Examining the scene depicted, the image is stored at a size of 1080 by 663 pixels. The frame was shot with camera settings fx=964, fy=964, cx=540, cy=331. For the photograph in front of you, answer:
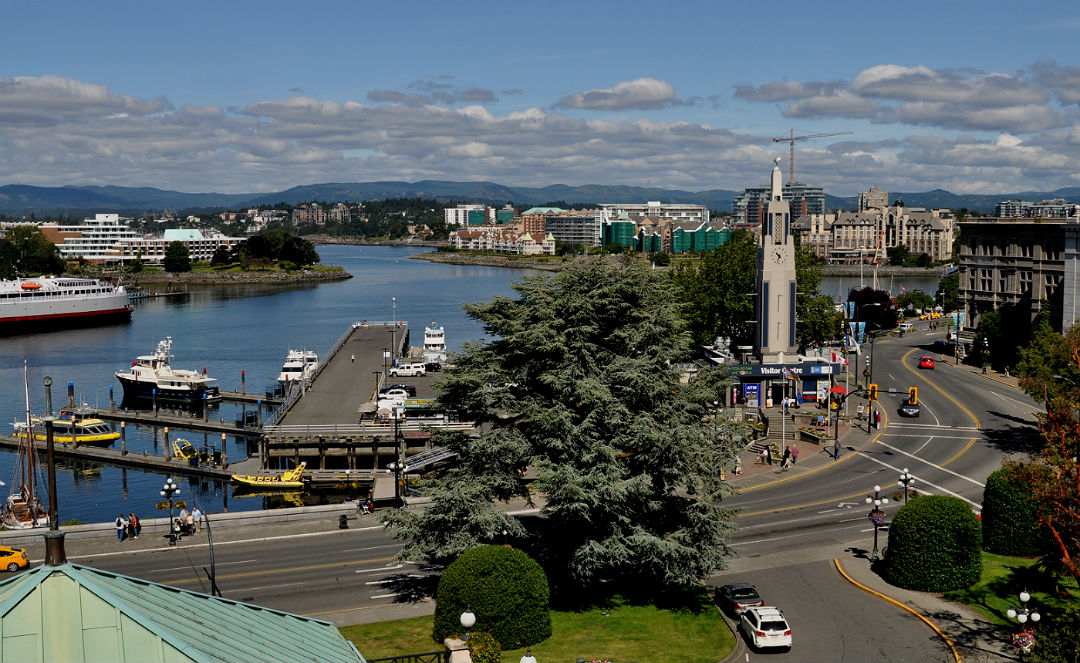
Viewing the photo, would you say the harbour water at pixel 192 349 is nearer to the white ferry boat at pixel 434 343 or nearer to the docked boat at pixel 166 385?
the docked boat at pixel 166 385

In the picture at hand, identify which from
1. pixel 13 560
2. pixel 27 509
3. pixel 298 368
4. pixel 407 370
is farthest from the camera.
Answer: pixel 298 368

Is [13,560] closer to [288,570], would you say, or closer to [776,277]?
[288,570]

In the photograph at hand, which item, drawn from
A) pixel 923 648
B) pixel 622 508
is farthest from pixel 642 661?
pixel 923 648

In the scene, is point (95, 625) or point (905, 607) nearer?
point (95, 625)

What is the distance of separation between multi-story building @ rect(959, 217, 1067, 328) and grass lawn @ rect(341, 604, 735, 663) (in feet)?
168

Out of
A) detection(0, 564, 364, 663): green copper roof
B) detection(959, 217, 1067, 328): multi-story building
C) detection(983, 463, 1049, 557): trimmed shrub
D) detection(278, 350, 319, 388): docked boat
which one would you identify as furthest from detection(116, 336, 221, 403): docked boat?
detection(0, 564, 364, 663): green copper roof

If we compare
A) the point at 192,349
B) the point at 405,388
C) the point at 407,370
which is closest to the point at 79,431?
the point at 405,388

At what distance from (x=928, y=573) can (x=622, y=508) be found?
10789 millimetres

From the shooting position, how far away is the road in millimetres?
28328

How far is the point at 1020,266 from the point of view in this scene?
80000mm

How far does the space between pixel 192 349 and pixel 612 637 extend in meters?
98.2

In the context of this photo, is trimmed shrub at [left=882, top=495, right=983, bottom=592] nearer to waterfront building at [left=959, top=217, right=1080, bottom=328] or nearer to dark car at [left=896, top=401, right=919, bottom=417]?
dark car at [left=896, top=401, right=919, bottom=417]

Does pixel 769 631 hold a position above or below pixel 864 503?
above

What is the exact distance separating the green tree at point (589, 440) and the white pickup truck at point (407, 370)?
48.2 meters
